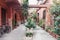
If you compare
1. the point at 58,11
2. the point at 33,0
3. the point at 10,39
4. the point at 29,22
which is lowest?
the point at 10,39

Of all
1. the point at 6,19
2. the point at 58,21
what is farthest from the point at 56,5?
the point at 6,19

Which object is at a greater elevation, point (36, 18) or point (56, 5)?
point (56, 5)

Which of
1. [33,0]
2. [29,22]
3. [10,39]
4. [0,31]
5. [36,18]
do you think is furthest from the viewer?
[33,0]

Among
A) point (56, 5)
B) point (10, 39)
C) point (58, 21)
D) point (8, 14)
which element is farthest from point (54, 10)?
point (8, 14)

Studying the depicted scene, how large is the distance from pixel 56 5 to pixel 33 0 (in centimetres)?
2386

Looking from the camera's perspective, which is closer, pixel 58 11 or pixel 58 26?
pixel 58 26

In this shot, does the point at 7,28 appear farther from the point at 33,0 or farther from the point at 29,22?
the point at 33,0

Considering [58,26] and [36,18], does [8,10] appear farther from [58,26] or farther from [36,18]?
[36,18]

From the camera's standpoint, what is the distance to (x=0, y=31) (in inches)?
462

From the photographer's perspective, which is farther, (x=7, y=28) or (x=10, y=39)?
(x=7, y=28)

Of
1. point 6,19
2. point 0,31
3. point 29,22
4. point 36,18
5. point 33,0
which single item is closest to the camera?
point 0,31

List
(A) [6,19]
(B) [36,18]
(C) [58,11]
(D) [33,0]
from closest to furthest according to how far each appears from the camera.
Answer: (C) [58,11] → (A) [6,19] → (B) [36,18] → (D) [33,0]

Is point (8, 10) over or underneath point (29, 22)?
over

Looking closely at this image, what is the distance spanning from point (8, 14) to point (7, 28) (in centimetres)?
247
